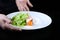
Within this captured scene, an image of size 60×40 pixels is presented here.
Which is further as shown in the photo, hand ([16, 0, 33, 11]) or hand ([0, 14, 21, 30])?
hand ([16, 0, 33, 11])

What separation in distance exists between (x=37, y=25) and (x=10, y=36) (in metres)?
0.16

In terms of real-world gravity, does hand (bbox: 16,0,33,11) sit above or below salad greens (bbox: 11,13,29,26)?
above

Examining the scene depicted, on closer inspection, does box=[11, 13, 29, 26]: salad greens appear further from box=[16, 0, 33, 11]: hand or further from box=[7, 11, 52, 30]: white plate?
box=[16, 0, 33, 11]: hand

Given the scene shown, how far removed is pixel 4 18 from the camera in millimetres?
893

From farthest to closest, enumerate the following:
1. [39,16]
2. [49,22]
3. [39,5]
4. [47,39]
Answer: [39,5], [39,16], [49,22], [47,39]

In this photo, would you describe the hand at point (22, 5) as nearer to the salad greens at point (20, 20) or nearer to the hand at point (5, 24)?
the salad greens at point (20, 20)

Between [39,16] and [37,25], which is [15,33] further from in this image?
[39,16]

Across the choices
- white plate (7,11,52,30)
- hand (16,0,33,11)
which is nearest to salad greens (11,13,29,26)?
white plate (7,11,52,30)

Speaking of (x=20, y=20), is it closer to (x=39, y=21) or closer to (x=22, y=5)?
(x=39, y=21)

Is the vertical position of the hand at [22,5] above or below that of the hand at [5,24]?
above

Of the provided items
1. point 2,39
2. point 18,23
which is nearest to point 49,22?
point 18,23

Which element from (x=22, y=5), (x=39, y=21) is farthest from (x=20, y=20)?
(x=22, y=5)

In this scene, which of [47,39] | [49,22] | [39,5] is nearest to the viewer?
[47,39]

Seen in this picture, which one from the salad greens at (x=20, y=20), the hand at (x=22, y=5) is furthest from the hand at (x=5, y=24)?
the hand at (x=22, y=5)
